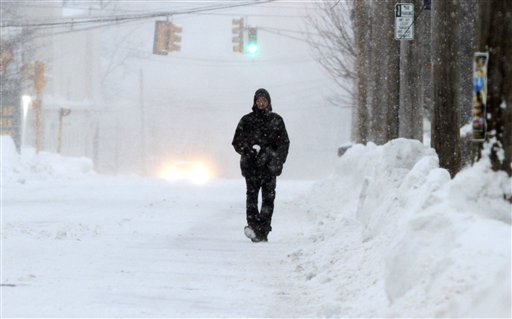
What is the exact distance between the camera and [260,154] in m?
11.8

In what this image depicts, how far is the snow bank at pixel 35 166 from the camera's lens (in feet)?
Answer: 112

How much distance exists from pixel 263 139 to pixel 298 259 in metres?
2.15

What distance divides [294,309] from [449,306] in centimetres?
212

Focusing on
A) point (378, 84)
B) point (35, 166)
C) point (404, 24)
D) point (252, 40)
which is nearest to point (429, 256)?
point (404, 24)

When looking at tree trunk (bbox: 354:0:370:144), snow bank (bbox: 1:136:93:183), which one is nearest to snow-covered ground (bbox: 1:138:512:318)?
tree trunk (bbox: 354:0:370:144)

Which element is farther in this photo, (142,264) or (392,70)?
(392,70)

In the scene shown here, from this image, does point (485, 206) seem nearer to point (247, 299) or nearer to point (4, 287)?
point (247, 299)

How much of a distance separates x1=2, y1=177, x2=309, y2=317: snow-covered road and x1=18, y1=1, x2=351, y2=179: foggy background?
58.6m

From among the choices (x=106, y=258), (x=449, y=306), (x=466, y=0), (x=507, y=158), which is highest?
(x=466, y=0)

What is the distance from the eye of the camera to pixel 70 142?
70.2 m

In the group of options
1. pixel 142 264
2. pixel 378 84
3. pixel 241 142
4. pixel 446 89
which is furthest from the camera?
pixel 378 84

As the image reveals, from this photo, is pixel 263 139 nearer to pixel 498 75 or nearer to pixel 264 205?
pixel 264 205

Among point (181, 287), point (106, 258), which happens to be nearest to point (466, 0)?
point (106, 258)

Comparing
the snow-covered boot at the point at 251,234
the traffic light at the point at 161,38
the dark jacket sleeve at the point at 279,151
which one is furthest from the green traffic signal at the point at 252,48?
the snow-covered boot at the point at 251,234
